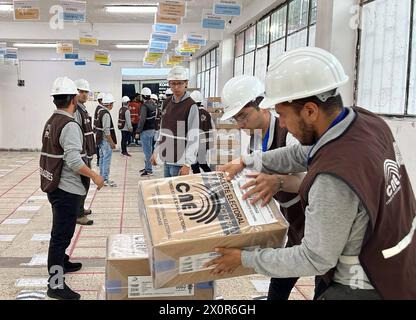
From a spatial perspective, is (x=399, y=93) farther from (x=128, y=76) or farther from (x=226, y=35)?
(x=128, y=76)

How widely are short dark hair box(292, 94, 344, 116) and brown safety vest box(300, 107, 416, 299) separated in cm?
7

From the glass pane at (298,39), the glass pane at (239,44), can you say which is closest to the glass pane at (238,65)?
the glass pane at (239,44)

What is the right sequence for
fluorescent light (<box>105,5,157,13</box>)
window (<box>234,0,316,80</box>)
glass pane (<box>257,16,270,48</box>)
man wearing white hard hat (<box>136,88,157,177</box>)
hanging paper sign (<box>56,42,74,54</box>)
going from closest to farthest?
1. window (<box>234,0,316,80</box>)
2. glass pane (<box>257,16,270,48</box>)
3. fluorescent light (<box>105,5,157,13</box>)
4. man wearing white hard hat (<box>136,88,157,177</box>)
5. hanging paper sign (<box>56,42,74,54</box>)

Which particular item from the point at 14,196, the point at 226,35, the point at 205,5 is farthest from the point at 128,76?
the point at 14,196

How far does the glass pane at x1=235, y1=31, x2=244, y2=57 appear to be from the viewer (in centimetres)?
948

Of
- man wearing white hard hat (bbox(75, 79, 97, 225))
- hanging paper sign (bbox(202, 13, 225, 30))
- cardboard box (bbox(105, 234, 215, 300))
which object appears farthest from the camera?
hanging paper sign (bbox(202, 13, 225, 30))

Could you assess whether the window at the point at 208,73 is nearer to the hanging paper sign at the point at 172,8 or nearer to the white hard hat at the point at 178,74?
the hanging paper sign at the point at 172,8

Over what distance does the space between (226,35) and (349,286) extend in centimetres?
936

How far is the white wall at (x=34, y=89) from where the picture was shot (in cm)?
1298

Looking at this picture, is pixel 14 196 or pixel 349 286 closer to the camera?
pixel 349 286

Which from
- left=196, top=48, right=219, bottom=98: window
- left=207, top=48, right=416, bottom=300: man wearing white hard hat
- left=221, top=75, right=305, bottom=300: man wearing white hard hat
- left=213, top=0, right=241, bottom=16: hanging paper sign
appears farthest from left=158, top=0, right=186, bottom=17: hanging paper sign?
left=196, top=48, right=219, bottom=98: window

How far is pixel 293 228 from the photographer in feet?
6.46

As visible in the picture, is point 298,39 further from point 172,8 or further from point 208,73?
point 208,73

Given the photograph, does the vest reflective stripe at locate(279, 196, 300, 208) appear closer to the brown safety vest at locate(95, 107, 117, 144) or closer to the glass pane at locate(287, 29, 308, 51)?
the glass pane at locate(287, 29, 308, 51)
